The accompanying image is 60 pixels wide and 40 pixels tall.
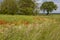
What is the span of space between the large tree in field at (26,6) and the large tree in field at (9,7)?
145 centimetres

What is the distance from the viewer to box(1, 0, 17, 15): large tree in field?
2824 centimetres

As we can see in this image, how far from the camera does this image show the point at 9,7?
2844 cm

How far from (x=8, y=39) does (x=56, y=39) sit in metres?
0.95

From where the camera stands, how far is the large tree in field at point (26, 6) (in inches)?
1160

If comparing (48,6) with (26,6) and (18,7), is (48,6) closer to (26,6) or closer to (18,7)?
(26,6)

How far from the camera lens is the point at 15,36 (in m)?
4.16

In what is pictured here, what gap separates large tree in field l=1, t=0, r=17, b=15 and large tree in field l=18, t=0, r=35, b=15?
1.45 m

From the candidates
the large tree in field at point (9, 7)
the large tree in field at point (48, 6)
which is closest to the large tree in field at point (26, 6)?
the large tree in field at point (9, 7)

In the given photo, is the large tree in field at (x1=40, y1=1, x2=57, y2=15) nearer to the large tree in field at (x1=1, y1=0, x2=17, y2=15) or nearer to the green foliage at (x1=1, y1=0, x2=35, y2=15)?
the green foliage at (x1=1, y1=0, x2=35, y2=15)

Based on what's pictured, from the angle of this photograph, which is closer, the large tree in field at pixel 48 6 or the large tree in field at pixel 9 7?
the large tree in field at pixel 9 7

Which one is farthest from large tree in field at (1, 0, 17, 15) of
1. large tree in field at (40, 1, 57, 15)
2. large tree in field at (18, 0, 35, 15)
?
large tree in field at (40, 1, 57, 15)

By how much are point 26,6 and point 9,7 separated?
310 centimetres

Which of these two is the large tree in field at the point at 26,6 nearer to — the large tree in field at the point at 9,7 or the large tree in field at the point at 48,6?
the large tree in field at the point at 9,7

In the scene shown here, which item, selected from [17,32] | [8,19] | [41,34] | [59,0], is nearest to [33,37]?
[41,34]
